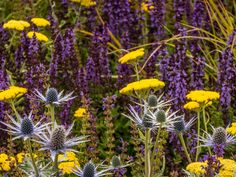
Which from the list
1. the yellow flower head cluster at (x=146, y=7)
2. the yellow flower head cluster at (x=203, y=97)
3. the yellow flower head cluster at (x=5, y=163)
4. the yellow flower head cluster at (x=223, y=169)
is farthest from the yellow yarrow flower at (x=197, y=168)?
the yellow flower head cluster at (x=146, y=7)

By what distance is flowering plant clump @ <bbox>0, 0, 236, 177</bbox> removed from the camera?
298 cm

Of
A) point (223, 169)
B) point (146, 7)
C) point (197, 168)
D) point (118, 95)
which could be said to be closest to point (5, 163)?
point (197, 168)

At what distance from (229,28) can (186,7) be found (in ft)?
1.52

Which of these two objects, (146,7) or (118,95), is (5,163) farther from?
(146,7)

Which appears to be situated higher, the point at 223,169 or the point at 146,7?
the point at 146,7

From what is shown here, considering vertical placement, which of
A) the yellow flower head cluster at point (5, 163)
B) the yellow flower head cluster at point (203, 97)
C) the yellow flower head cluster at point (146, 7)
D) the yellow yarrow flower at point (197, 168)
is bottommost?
the yellow flower head cluster at point (5, 163)

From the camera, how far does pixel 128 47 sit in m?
4.87

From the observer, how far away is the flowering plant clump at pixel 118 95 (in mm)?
2977

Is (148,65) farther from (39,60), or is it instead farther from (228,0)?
(228,0)

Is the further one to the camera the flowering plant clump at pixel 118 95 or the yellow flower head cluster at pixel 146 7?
the yellow flower head cluster at pixel 146 7

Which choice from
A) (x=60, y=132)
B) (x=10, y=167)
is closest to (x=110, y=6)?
(x=10, y=167)

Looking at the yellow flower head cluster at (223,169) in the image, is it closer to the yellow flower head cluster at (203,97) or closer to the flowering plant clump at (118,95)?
the flowering plant clump at (118,95)

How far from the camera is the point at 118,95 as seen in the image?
4.63m

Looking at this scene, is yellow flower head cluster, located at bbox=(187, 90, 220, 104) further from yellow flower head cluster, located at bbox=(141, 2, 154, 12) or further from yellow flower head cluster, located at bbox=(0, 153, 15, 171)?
yellow flower head cluster, located at bbox=(141, 2, 154, 12)
